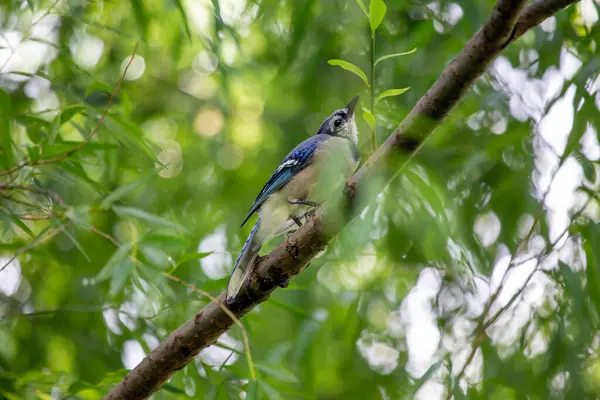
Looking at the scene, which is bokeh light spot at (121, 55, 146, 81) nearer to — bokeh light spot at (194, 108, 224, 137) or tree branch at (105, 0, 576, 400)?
bokeh light spot at (194, 108, 224, 137)

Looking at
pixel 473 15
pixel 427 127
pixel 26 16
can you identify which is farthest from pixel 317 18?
pixel 427 127

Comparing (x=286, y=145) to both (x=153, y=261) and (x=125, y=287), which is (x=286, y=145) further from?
(x=153, y=261)

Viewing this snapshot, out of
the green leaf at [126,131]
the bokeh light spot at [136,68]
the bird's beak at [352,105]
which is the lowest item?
the bokeh light spot at [136,68]

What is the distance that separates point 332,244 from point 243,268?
79 cm

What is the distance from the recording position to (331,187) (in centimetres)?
179

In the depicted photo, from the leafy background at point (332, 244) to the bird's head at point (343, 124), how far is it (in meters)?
0.09

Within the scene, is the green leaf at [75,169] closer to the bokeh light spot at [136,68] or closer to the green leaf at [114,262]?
the green leaf at [114,262]

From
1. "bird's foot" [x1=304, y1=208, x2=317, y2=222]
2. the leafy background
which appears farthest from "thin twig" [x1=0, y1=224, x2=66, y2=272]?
"bird's foot" [x1=304, y1=208, x2=317, y2=222]

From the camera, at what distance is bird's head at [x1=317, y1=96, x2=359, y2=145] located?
3.44 m

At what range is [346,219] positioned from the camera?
176 centimetres

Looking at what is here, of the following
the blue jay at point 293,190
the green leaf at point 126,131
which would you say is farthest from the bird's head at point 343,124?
the green leaf at point 126,131

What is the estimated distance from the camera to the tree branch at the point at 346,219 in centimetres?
144

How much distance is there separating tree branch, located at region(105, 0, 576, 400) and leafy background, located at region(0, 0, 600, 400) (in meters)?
0.10

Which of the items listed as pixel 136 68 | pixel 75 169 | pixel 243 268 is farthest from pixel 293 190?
pixel 136 68
